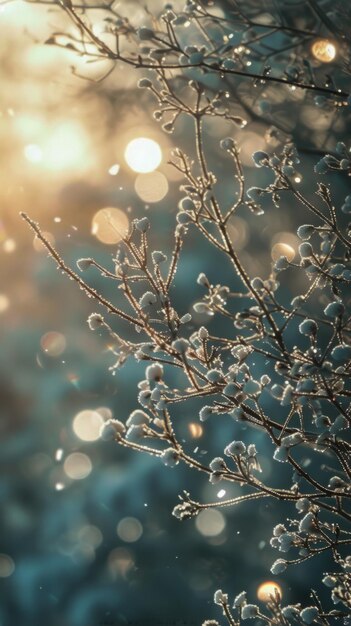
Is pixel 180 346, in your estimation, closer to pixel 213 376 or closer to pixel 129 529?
pixel 213 376

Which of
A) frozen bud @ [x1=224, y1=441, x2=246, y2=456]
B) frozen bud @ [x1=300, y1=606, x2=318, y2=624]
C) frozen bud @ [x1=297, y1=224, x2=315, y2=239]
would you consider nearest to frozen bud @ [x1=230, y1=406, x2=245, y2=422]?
frozen bud @ [x1=224, y1=441, x2=246, y2=456]

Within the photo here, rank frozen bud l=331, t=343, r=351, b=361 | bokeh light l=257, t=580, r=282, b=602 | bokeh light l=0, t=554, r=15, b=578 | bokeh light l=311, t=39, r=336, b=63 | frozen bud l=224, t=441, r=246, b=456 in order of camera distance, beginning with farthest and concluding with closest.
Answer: bokeh light l=0, t=554, r=15, b=578
bokeh light l=311, t=39, r=336, b=63
bokeh light l=257, t=580, r=282, b=602
frozen bud l=224, t=441, r=246, b=456
frozen bud l=331, t=343, r=351, b=361

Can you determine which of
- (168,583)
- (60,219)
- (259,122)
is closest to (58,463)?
(168,583)

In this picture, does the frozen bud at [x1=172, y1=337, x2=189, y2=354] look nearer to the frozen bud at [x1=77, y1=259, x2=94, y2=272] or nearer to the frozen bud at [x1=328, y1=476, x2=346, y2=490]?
the frozen bud at [x1=77, y1=259, x2=94, y2=272]

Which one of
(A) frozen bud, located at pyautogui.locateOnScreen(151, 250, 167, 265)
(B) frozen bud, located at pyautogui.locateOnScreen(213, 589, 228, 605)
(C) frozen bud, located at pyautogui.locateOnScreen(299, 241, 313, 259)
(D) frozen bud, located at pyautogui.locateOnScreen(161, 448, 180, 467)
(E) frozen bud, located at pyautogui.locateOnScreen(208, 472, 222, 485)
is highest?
(C) frozen bud, located at pyautogui.locateOnScreen(299, 241, 313, 259)

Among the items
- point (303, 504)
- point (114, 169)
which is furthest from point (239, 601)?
point (114, 169)

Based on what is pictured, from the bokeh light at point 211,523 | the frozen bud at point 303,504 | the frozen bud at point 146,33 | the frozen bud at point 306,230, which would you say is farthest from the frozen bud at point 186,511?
the bokeh light at point 211,523

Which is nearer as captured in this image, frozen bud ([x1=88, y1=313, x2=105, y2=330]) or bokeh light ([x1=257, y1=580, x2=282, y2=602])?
frozen bud ([x1=88, y1=313, x2=105, y2=330])
